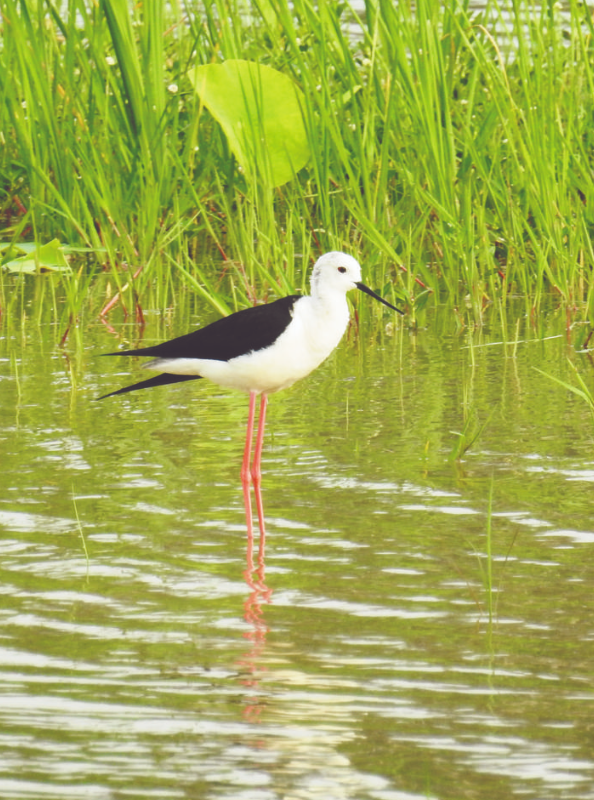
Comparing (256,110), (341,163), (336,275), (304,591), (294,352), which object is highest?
(256,110)

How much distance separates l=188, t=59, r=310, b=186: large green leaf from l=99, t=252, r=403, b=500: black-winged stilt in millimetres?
1797

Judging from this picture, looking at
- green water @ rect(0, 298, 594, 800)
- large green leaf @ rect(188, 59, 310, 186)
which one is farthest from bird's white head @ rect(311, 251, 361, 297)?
large green leaf @ rect(188, 59, 310, 186)

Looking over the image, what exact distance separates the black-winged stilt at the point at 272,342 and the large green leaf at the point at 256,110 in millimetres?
1797

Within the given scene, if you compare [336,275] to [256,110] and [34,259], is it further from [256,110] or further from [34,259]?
[34,259]

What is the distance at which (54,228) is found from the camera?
736 centimetres

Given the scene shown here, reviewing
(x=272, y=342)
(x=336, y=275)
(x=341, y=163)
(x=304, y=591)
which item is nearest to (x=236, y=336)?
(x=272, y=342)

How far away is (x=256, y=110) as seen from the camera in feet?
20.9

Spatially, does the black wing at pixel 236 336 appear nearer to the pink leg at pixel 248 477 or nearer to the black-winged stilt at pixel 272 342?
the black-winged stilt at pixel 272 342

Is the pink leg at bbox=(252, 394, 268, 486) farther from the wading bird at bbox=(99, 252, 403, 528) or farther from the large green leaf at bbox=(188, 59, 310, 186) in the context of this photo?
the large green leaf at bbox=(188, 59, 310, 186)

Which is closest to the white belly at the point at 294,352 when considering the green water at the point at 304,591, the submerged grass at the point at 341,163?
the green water at the point at 304,591

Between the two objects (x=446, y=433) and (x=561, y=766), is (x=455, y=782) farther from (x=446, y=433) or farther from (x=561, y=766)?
(x=446, y=433)

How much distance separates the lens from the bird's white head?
4.46 meters

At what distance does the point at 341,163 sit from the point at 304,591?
3.17 metres

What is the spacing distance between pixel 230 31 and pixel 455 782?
4.56 m
